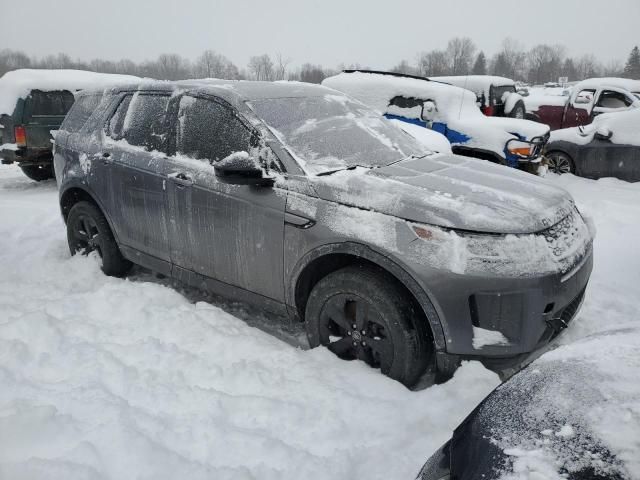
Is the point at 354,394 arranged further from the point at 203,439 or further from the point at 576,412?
the point at 576,412

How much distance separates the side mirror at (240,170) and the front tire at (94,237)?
1923mm

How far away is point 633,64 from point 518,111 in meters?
57.7

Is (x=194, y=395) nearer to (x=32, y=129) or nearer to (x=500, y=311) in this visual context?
(x=500, y=311)

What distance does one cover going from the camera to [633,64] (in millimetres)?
55938

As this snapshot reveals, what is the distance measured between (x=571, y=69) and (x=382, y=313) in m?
96.8

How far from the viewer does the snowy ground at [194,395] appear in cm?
227

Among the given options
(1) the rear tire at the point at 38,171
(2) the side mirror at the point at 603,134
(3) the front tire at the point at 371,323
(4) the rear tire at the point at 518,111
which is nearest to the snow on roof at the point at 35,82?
(1) the rear tire at the point at 38,171

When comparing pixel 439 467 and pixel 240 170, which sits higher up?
pixel 240 170

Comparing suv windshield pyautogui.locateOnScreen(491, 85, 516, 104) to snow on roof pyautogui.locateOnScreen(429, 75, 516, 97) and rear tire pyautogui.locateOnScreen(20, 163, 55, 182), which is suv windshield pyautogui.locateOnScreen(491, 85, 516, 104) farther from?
rear tire pyautogui.locateOnScreen(20, 163, 55, 182)

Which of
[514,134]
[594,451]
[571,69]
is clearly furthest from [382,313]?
[571,69]

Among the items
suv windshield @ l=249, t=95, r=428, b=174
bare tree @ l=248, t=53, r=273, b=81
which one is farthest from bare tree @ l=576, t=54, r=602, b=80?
suv windshield @ l=249, t=95, r=428, b=174

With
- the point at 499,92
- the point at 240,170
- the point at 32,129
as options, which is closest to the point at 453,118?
the point at 499,92

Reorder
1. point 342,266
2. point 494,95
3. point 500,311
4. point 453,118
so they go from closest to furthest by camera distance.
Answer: point 500,311, point 342,266, point 453,118, point 494,95

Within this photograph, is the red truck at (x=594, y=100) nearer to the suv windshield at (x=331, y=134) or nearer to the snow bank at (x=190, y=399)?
the suv windshield at (x=331, y=134)
